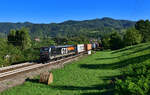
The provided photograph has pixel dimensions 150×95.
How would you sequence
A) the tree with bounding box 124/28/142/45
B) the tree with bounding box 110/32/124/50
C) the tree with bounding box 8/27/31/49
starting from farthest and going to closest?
the tree with bounding box 110/32/124/50
the tree with bounding box 124/28/142/45
the tree with bounding box 8/27/31/49

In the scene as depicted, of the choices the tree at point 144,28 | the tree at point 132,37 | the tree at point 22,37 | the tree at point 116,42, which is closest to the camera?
the tree at point 22,37

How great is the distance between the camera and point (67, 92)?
11938 mm

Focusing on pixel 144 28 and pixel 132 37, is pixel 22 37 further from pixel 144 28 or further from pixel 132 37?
pixel 144 28

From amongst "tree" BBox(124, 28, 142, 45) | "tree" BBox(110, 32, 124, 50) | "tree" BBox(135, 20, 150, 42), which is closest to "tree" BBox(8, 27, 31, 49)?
"tree" BBox(124, 28, 142, 45)

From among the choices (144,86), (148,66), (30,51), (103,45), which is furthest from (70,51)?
(103,45)

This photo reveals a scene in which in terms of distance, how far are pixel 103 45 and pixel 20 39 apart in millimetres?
48338

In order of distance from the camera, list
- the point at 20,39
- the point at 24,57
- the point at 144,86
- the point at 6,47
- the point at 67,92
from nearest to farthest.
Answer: the point at 144,86, the point at 67,92, the point at 6,47, the point at 24,57, the point at 20,39

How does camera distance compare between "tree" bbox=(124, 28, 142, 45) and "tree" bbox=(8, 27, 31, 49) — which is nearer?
"tree" bbox=(8, 27, 31, 49)

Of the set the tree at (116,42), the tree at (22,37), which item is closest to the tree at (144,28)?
the tree at (116,42)

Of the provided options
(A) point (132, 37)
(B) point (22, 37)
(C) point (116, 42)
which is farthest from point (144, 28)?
(B) point (22, 37)

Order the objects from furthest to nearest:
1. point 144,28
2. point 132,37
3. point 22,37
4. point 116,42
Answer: point 144,28
point 116,42
point 132,37
point 22,37

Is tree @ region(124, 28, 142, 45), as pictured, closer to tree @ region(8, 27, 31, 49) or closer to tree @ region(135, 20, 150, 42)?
tree @ region(135, 20, 150, 42)

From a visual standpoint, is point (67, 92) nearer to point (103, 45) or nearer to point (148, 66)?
point (148, 66)

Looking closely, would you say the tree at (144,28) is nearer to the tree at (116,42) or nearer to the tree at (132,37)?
the tree at (116,42)
